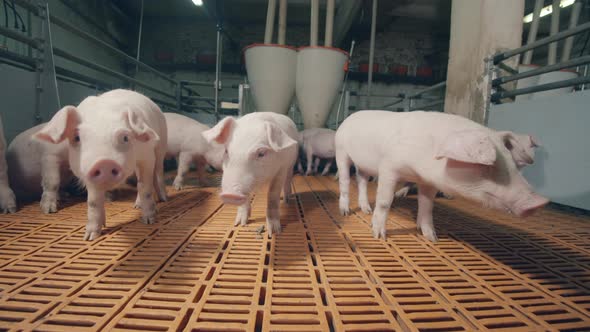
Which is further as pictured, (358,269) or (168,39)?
(168,39)

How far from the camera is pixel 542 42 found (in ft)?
8.32

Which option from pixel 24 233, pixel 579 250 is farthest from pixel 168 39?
pixel 579 250

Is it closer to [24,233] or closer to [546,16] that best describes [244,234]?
[24,233]

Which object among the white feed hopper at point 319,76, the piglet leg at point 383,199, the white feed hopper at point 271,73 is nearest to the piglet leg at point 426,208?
the piglet leg at point 383,199

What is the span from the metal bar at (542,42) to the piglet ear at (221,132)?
282 centimetres

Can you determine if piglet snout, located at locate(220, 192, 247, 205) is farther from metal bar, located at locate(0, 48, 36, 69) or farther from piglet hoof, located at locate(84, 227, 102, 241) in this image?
metal bar, located at locate(0, 48, 36, 69)

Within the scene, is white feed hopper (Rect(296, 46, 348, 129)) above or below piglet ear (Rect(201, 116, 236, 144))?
above

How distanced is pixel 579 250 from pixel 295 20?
9113mm

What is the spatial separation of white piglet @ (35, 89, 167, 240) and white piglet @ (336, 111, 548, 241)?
1.47 m

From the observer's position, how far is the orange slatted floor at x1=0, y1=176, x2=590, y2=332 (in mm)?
997

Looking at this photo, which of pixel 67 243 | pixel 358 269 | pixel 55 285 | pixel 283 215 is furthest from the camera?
pixel 283 215

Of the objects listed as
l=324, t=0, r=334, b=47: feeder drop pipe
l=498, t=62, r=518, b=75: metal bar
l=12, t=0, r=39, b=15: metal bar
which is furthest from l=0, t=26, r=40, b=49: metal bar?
l=498, t=62, r=518, b=75: metal bar

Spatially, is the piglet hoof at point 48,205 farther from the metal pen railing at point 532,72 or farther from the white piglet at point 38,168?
the metal pen railing at point 532,72

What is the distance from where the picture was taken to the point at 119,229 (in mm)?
1828
